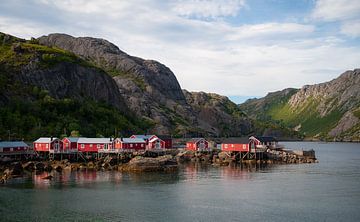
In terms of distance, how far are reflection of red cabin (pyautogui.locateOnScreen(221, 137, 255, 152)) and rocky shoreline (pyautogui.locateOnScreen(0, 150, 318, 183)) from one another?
2727 mm

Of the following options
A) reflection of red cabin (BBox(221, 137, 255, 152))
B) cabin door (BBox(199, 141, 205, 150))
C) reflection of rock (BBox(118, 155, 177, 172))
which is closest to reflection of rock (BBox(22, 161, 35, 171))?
reflection of rock (BBox(118, 155, 177, 172))

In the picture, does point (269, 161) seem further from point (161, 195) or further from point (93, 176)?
point (161, 195)

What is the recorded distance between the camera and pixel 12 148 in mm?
107062

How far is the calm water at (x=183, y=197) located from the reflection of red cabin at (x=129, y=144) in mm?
22573

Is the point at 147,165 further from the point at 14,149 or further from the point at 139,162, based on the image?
the point at 14,149

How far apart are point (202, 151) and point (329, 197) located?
235 feet

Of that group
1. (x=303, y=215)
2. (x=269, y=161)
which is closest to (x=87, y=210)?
(x=303, y=215)

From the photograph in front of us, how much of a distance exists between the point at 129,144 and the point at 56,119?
4296 centimetres

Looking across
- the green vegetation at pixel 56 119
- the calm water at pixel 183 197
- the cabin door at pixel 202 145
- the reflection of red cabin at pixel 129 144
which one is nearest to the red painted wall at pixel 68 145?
the reflection of red cabin at pixel 129 144

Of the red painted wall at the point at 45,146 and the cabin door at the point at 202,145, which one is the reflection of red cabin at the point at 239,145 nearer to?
the cabin door at the point at 202,145

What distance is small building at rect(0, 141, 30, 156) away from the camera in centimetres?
10494

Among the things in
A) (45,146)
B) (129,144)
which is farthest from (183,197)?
(45,146)

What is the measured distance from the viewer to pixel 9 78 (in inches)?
6501

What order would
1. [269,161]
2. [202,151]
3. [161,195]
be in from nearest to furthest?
[161,195]
[269,161]
[202,151]
